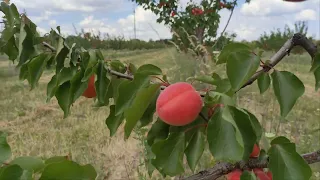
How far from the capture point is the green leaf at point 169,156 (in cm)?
59

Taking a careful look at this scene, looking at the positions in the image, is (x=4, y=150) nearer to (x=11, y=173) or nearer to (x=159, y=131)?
(x=11, y=173)

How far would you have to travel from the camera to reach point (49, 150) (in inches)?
123

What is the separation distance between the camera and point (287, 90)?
63cm

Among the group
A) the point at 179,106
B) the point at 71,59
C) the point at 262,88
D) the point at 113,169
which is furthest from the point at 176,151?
the point at 113,169

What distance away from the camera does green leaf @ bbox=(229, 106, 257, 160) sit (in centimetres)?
54

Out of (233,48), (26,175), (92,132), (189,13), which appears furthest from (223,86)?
(189,13)

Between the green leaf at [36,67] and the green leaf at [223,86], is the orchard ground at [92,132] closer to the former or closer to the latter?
the green leaf at [36,67]

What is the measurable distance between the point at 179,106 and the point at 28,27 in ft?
1.32

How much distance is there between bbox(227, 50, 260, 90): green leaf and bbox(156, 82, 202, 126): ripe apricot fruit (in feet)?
0.23

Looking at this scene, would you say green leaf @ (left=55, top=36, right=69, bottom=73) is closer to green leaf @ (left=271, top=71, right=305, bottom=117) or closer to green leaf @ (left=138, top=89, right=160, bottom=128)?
green leaf @ (left=138, top=89, right=160, bottom=128)

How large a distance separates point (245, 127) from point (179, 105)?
11cm

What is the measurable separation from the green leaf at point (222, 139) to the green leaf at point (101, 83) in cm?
28

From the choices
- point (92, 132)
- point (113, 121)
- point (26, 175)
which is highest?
point (26, 175)

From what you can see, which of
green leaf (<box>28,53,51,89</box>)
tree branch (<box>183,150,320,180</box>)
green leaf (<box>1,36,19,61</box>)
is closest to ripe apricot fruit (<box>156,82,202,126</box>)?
tree branch (<box>183,150,320,180</box>)
